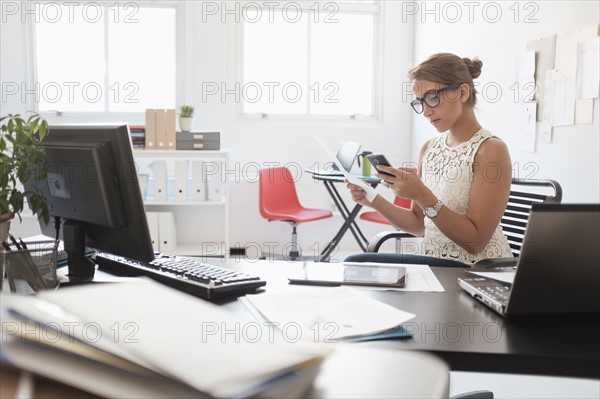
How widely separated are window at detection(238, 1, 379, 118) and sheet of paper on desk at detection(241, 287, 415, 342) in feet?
14.6

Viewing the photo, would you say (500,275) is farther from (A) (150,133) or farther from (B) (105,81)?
(B) (105,81)

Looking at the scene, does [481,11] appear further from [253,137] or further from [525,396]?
[525,396]

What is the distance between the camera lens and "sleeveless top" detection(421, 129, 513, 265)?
7.30ft

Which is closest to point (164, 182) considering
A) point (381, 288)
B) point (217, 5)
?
point (217, 5)

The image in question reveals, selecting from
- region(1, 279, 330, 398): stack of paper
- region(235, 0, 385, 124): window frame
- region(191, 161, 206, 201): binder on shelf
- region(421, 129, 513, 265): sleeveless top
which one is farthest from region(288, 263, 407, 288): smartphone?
region(235, 0, 385, 124): window frame

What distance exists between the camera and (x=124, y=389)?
0.48 m

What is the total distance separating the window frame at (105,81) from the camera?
5.23 meters

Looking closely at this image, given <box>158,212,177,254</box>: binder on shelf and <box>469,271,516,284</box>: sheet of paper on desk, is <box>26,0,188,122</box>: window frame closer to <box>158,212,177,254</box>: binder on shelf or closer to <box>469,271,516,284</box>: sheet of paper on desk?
<box>158,212,177,254</box>: binder on shelf

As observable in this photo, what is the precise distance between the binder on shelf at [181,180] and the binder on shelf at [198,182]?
7 cm

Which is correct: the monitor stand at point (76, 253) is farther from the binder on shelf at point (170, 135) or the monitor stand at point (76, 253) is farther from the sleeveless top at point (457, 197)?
the binder on shelf at point (170, 135)

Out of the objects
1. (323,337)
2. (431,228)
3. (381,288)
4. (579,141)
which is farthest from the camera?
(579,141)

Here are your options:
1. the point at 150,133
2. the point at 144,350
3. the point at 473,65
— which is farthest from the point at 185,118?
the point at 144,350

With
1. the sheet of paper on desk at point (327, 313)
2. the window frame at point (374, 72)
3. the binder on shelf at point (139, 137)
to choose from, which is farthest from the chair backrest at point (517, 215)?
the window frame at point (374, 72)

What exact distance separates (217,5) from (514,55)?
272cm
